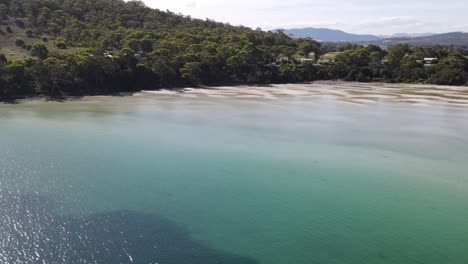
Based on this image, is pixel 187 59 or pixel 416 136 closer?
pixel 416 136

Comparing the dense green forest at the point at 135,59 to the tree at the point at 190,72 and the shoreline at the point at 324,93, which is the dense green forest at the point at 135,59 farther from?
the shoreline at the point at 324,93

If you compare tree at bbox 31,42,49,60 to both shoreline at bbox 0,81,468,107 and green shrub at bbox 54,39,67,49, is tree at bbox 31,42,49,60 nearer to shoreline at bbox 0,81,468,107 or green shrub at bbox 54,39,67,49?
shoreline at bbox 0,81,468,107

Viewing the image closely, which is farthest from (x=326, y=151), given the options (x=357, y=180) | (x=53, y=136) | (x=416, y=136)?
(x=53, y=136)

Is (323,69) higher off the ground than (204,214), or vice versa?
(323,69)

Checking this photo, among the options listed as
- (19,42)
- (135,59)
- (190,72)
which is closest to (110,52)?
(135,59)

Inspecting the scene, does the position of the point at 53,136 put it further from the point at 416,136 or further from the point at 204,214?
the point at 416,136

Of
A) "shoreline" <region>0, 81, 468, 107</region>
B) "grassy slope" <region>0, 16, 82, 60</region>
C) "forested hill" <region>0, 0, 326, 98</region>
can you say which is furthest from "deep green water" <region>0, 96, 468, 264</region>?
"grassy slope" <region>0, 16, 82, 60</region>
